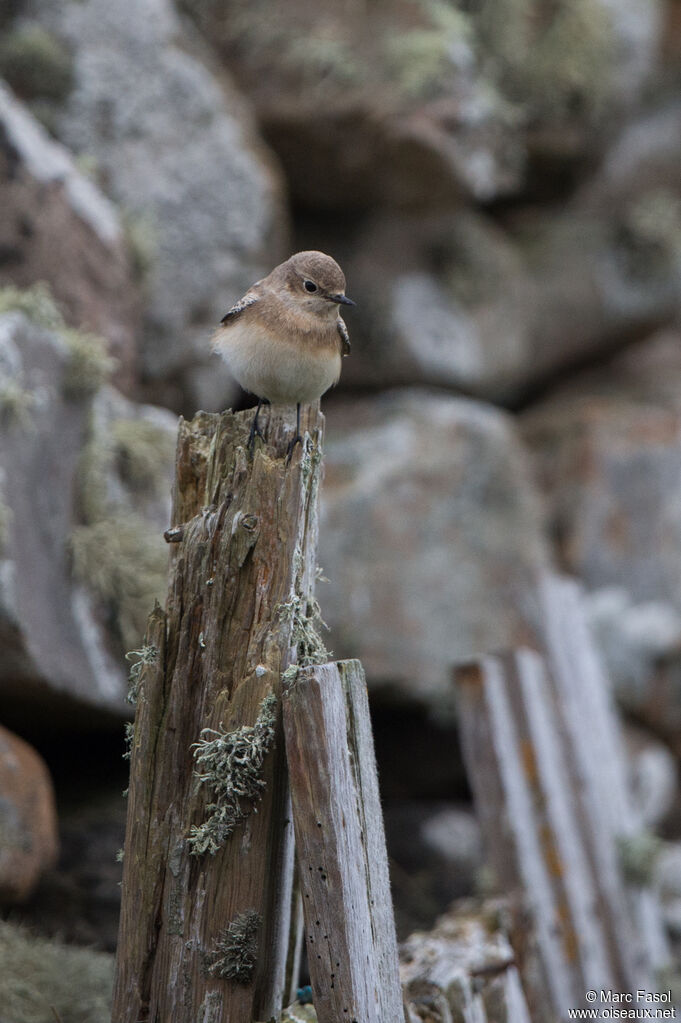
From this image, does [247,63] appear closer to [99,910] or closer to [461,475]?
[461,475]

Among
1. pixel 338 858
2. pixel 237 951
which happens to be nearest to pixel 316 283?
pixel 338 858

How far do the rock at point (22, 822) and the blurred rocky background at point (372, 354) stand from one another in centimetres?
2

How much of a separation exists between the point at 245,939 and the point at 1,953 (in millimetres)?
1643

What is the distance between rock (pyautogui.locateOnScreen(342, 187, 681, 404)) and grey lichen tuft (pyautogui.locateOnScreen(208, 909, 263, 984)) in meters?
5.73

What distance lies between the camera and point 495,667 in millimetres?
5254

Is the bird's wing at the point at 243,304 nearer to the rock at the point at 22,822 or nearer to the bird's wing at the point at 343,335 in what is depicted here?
the bird's wing at the point at 343,335

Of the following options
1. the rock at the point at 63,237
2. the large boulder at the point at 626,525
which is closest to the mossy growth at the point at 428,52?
the rock at the point at 63,237

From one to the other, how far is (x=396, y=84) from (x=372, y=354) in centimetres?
205

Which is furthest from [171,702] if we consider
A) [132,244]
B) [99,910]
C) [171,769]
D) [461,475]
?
[461,475]

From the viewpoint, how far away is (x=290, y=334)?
357cm

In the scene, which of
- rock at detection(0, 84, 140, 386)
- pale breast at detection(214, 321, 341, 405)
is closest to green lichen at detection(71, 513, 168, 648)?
rock at detection(0, 84, 140, 386)

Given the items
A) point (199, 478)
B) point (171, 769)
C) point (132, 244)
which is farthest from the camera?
point (132, 244)

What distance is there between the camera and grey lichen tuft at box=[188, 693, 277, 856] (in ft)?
8.95

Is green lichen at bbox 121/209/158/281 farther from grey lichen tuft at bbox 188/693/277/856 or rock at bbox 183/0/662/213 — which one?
grey lichen tuft at bbox 188/693/277/856
